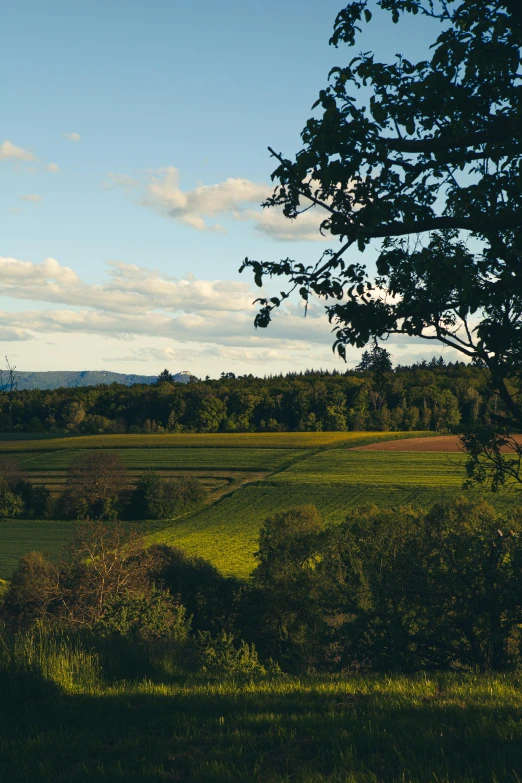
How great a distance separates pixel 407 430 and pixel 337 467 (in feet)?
112

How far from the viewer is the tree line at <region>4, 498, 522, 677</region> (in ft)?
55.1

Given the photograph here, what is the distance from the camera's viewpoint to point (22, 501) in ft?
255

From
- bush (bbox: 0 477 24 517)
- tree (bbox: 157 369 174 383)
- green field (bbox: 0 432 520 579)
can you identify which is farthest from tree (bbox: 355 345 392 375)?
tree (bbox: 157 369 174 383)

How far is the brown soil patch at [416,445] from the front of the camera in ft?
309

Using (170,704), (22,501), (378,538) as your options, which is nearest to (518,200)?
(170,704)

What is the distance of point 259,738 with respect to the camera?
573 cm

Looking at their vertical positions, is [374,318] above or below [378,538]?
above

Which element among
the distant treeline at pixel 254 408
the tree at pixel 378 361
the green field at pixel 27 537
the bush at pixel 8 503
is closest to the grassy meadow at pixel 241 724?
the tree at pixel 378 361

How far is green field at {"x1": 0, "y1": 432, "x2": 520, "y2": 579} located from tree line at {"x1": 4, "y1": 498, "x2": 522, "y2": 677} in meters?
6.01

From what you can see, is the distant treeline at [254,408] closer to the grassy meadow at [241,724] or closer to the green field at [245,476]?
the green field at [245,476]

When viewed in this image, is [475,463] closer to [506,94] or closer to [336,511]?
[506,94]

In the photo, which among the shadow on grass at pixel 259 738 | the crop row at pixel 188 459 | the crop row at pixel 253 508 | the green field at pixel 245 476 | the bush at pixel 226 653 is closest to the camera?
the shadow on grass at pixel 259 738

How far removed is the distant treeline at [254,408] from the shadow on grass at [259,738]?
11076 cm

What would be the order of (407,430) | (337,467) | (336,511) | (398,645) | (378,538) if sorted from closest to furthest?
(398,645)
(378,538)
(336,511)
(337,467)
(407,430)
